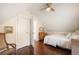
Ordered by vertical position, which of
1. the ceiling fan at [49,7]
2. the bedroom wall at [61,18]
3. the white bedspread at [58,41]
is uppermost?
the ceiling fan at [49,7]

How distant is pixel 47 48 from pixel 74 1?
2.34ft

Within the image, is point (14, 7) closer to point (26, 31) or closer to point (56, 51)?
point (26, 31)

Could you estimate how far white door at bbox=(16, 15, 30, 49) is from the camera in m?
1.72

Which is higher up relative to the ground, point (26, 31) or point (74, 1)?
point (74, 1)

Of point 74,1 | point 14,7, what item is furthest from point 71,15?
point 14,7

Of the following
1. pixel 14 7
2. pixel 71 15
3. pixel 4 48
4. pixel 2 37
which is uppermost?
pixel 14 7

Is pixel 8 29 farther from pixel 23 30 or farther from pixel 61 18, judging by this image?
pixel 61 18

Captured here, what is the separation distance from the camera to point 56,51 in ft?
5.68

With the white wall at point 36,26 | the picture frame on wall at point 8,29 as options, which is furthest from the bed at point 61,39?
the picture frame on wall at point 8,29

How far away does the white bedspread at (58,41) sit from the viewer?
1.69 m

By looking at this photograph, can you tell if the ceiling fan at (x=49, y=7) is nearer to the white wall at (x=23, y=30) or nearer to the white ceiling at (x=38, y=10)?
the white ceiling at (x=38, y=10)

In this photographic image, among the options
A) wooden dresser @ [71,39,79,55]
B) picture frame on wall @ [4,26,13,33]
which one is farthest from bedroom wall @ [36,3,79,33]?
picture frame on wall @ [4,26,13,33]

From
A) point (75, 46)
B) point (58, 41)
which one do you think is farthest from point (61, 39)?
point (75, 46)

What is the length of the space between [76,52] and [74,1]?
2.18 feet
